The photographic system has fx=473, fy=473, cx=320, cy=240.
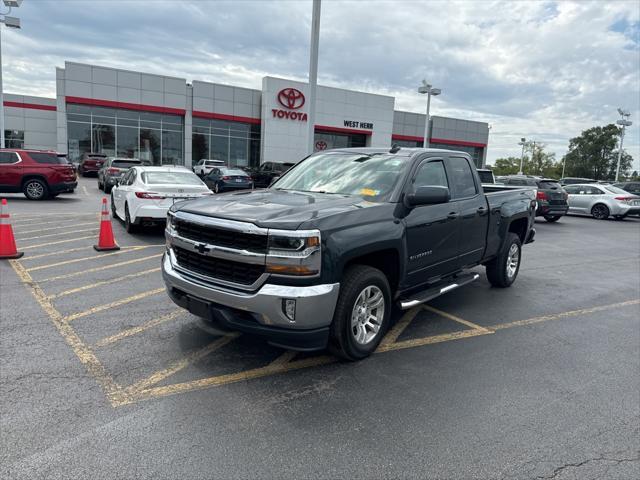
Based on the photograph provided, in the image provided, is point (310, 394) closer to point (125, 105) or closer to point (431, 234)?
point (431, 234)

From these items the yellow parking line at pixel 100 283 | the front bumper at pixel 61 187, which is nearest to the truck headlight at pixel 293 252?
the yellow parking line at pixel 100 283

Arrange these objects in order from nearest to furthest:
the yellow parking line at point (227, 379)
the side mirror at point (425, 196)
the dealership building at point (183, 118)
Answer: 1. the yellow parking line at point (227, 379)
2. the side mirror at point (425, 196)
3. the dealership building at point (183, 118)

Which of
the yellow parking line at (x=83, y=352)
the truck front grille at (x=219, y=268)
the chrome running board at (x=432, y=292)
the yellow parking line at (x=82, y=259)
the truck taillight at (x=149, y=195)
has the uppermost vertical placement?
the truck taillight at (x=149, y=195)

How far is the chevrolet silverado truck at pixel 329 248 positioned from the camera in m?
3.67

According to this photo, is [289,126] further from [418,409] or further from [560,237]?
[418,409]

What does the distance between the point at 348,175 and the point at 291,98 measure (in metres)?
34.2

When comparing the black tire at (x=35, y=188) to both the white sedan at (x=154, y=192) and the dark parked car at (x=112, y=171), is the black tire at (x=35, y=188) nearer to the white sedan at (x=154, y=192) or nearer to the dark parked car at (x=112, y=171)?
the dark parked car at (x=112, y=171)

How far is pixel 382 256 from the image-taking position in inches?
177

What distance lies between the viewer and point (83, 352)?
431 centimetres

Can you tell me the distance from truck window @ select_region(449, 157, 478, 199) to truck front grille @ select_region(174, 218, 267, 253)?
2.82m

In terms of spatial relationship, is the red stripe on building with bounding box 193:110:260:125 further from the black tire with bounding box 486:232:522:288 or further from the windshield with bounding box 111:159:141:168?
the black tire with bounding box 486:232:522:288

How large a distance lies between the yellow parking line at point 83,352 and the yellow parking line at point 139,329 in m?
0.19

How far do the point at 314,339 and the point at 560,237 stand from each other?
1253 cm

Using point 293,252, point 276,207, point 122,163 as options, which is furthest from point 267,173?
point 293,252
